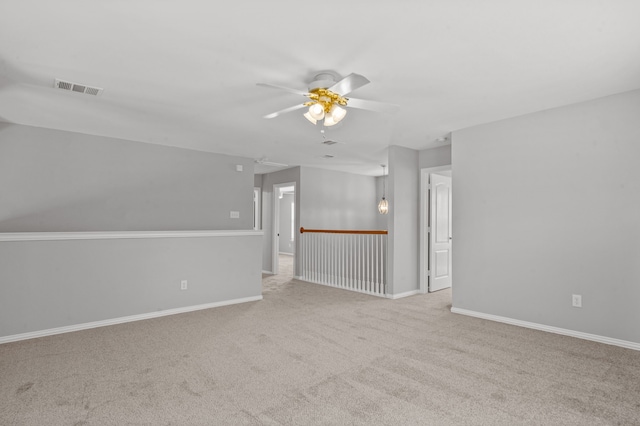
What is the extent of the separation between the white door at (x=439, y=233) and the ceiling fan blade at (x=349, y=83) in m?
3.64

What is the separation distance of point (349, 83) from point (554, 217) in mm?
2749

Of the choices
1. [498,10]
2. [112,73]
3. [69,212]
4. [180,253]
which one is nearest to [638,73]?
[498,10]

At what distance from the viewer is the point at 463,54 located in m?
2.52

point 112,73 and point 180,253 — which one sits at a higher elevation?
point 112,73

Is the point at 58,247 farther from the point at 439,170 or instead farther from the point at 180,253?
the point at 439,170

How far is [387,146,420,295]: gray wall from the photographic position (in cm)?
540

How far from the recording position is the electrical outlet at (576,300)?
3.48m

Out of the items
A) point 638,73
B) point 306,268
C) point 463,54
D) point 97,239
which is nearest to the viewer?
point 463,54

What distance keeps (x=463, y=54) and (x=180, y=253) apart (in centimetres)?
400

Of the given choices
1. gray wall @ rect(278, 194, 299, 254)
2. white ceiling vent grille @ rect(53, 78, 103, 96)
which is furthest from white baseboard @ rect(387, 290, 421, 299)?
gray wall @ rect(278, 194, 299, 254)

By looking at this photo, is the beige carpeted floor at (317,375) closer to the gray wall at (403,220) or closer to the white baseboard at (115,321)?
the white baseboard at (115,321)

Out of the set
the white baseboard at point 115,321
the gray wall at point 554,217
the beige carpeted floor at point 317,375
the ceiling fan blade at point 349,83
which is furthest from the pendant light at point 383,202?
the ceiling fan blade at point 349,83

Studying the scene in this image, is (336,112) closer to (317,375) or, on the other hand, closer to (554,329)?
(317,375)

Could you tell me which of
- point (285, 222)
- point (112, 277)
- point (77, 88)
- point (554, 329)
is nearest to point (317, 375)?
point (554, 329)
